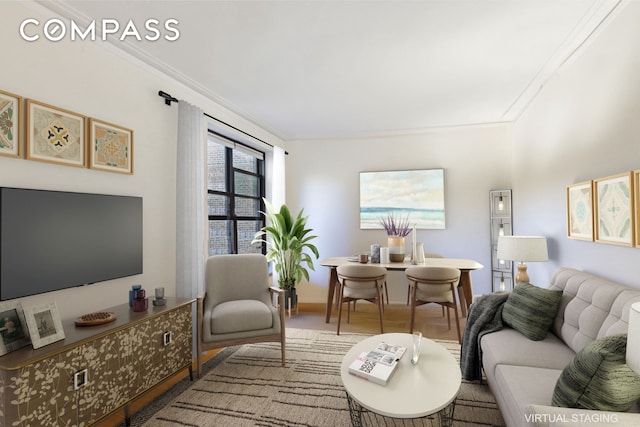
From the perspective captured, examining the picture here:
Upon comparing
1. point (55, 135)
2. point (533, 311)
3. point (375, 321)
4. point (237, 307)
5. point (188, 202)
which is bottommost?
point (375, 321)

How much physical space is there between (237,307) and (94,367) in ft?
3.86

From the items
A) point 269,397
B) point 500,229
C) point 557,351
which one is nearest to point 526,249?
point 557,351

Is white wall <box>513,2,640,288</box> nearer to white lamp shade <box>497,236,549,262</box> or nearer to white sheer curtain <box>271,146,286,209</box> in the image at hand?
white lamp shade <box>497,236,549,262</box>

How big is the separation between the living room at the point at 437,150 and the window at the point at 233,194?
41 cm

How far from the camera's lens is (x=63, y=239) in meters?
2.03

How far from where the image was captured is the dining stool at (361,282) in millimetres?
3504

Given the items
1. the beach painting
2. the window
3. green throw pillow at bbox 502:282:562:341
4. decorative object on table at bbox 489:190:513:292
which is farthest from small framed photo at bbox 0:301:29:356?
decorative object on table at bbox 489:190:513:292

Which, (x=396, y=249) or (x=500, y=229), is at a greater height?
(x=500, y=229)

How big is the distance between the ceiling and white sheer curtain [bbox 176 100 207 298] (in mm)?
433

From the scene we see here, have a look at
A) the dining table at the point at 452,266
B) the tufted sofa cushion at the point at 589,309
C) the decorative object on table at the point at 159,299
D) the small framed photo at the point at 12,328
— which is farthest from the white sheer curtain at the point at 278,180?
the tufted sofa cushion at the point at 589,309

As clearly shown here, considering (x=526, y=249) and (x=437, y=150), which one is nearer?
→ (x=526, y=249)

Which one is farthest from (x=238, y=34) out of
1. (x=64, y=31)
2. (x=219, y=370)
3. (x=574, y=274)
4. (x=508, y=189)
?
(x=508, y=189)

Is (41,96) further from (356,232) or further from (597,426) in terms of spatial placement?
(356,232)

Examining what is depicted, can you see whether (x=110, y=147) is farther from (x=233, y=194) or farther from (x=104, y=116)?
(x=233, y=194)
